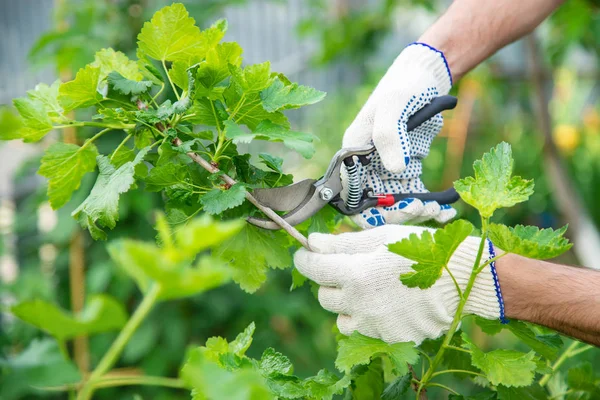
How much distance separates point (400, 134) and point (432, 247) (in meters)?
0.36

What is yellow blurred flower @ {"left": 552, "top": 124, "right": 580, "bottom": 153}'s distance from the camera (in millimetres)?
5035

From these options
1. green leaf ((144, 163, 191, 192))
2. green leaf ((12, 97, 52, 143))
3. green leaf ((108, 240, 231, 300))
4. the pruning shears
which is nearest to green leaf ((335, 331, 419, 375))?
the pruning shears

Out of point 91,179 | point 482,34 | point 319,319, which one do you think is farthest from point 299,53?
point 482,34

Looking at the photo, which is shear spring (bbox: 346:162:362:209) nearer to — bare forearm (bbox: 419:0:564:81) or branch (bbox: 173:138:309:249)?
branch (bbox: 173:138:309:249)

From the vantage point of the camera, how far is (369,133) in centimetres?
118

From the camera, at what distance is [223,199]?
0.89 m

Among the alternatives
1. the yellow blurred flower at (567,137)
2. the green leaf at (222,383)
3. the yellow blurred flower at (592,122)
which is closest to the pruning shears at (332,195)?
the green leaf at (222,383)

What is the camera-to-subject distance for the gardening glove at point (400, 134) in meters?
1.11

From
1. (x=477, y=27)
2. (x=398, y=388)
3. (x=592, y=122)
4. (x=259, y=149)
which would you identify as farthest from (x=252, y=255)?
(x=592, y=122)

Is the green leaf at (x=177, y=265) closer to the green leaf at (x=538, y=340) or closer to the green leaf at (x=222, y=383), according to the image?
the green leaf at (x=222, y=383)

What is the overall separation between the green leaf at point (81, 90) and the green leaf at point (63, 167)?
8 centimetres

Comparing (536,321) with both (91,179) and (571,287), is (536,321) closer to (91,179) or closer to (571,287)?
(571,287)

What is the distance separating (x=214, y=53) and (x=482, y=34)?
713 millimetres

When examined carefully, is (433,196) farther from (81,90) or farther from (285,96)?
(81,90)
